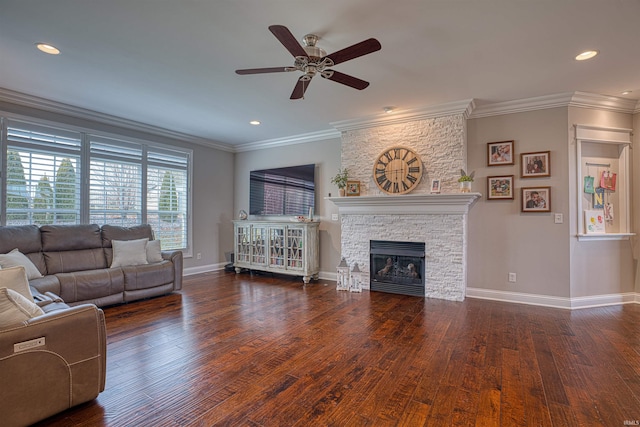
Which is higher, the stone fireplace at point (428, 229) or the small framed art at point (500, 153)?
the small framed art at point (500, 153)

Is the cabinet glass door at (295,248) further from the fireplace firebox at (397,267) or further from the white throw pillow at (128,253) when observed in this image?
the white throw pillow at (128,253)

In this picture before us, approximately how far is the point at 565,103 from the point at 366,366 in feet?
13.7

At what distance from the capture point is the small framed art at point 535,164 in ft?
13.1

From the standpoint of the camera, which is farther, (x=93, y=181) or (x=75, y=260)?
(x=93, y=181)

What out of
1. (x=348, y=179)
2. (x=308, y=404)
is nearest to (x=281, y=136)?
(x=348, y=179)

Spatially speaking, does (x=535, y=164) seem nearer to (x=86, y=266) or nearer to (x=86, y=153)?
(x=86, y=266)

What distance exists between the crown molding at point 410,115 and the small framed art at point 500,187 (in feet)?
3.28

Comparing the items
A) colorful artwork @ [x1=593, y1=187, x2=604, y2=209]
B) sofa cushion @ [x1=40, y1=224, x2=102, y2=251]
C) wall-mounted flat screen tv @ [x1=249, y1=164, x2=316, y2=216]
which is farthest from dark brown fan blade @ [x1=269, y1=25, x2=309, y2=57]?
colorful artwork @ [x1=593, y1=187, x2=604, y2=209]

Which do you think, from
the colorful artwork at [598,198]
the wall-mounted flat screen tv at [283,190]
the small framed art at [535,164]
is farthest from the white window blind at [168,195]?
the colorful artwork at [598,198]

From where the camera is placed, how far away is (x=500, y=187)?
167 inches

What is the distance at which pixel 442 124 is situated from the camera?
433cm

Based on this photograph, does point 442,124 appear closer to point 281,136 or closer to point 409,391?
point 281,136

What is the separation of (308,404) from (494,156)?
4.05 metres

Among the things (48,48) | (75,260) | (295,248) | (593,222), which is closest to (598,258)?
(593,222)
